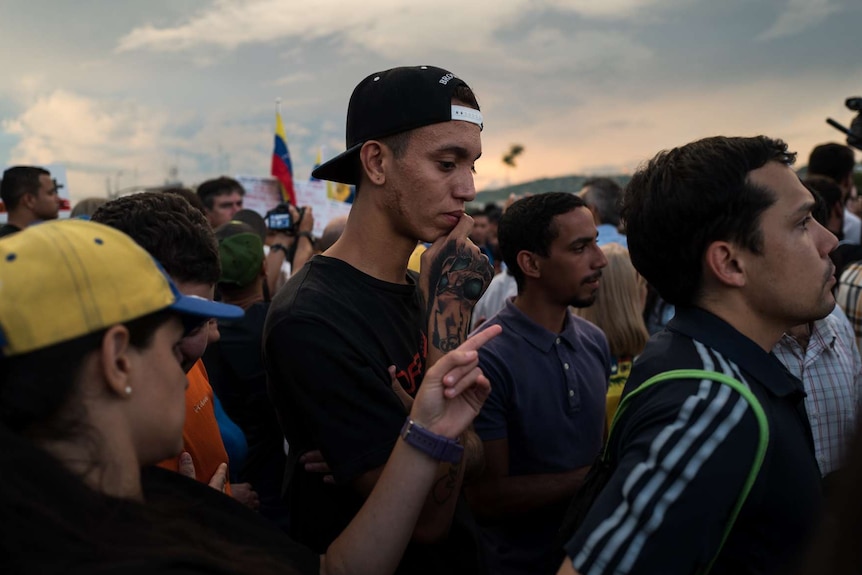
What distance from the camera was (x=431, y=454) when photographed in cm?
195

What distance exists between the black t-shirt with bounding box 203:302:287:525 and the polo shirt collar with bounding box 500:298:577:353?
1334 millimetres

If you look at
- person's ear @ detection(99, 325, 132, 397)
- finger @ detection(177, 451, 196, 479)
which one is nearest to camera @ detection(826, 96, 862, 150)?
finger @ detection(177, 451, 196, 479)

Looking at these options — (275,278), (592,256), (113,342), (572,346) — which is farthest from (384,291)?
(275,278)

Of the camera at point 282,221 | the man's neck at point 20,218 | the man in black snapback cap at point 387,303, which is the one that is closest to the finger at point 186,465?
the man in black snapback cap at point 387,303

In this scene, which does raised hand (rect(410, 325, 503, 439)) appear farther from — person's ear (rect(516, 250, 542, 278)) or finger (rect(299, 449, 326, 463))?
person's ear (rect(516, 250, 542, 278))

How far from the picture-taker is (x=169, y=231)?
2307 mm

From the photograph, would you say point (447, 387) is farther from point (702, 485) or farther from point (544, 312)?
point (544, 312)

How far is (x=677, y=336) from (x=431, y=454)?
0.77 meters

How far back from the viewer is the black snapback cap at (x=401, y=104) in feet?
7.84

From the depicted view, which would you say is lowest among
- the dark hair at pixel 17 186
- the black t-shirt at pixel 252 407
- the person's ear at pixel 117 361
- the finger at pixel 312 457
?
the black t-shirt at pixel 252 407

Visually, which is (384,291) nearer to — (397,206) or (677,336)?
(397,206)

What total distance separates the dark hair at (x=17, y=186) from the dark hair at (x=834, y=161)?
288 inches

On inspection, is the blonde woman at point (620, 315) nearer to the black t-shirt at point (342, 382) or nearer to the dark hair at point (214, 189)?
the black t-shirt at point (342, 382)

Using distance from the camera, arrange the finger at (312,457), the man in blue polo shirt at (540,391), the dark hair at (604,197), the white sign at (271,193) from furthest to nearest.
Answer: the white sign at (271,193) < the dark hair at (604,197) < the man in blue polo shirt at (540,391) < the finger at (312,457)
